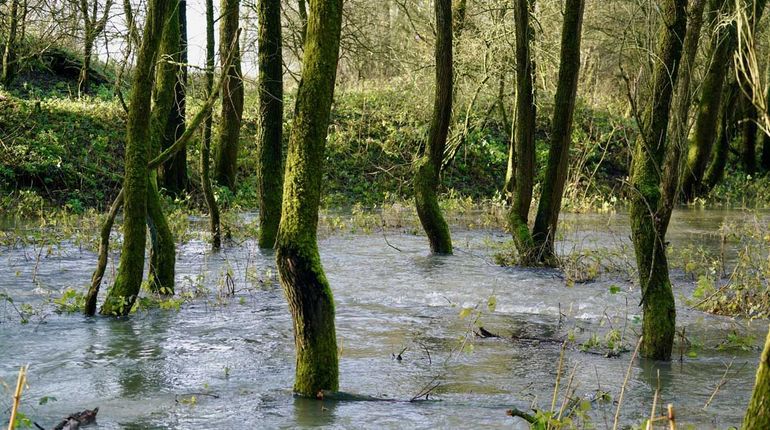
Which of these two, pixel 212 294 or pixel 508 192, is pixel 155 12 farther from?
pixel 508 192

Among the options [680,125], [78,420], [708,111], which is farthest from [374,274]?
[708,111]

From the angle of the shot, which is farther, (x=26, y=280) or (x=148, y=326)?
(x=26, y=280)

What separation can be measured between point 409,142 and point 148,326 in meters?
20.4

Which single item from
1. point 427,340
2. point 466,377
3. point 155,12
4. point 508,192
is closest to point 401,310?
point 427,340

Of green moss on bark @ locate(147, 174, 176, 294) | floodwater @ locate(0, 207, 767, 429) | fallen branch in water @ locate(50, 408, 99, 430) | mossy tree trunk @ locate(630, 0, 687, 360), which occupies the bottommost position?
fallen branch in water @ locate(50, 408, 99, 430)

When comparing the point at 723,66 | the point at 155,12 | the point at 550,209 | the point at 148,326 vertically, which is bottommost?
the point at 148,326

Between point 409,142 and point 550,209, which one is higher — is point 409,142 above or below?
above

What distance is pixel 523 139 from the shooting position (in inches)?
537

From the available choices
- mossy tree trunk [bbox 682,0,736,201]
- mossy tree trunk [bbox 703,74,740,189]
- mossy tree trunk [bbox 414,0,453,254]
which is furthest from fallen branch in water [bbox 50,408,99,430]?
mossy tree trunk [bbox 703,74,740,189]

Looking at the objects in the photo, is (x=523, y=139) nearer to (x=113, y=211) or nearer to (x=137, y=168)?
(x=137, y=168)

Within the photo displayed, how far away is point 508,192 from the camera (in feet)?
78.1

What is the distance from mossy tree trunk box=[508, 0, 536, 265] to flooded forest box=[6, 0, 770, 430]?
4cm

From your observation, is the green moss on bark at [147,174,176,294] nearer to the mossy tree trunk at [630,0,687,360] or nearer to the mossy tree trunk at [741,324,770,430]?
the mossy tree trunk at [630,0,687,360]

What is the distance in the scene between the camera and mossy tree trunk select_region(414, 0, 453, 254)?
45.6 feet
